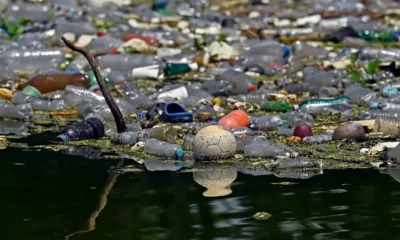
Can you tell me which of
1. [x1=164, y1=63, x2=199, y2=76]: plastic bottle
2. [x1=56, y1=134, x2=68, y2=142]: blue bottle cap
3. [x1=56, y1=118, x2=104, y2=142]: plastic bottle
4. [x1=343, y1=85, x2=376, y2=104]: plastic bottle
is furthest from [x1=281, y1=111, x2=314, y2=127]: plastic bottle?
[x1=164, y1=63, x2=199, y2=76]: plastic bottle

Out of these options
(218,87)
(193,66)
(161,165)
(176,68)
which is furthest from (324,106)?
(193,66)

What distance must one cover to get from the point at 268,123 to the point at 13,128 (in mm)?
2319

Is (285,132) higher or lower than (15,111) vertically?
lower

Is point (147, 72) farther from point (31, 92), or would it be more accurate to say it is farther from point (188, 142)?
point (188, 142)

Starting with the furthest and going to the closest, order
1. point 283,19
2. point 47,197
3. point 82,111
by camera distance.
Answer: point 283,19 < point 82,111 < point 47,197

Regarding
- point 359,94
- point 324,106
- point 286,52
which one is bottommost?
point 324,106

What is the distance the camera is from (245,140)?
27.0ft

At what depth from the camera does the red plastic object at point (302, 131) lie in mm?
8633

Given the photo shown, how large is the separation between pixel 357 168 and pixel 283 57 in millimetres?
6963

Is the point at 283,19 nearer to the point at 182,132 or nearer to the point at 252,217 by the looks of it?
the point at 182,132

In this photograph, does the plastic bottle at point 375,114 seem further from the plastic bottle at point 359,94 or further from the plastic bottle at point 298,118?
the plastic bottle at point 359,94

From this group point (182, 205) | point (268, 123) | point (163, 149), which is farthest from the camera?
point (268, 123)

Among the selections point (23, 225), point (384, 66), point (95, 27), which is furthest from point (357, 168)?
point (95, 27)

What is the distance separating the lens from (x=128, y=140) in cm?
857
